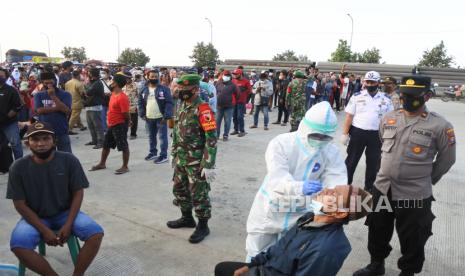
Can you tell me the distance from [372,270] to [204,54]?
177 feet

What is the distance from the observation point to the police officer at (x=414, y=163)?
2.93 metres

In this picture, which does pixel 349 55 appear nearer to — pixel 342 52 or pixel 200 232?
pixel 342 52

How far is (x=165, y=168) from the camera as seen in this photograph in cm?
657

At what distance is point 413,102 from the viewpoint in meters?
2.97

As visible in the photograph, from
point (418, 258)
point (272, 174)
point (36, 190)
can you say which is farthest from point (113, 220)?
point (418, 258)

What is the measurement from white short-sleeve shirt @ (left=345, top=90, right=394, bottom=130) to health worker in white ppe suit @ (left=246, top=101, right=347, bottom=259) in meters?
3.02

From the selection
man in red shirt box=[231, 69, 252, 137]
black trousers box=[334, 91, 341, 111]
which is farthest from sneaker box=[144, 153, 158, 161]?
black trousers box=[334, 91, 341, 111]

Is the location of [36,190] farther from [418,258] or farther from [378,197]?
[418,258]

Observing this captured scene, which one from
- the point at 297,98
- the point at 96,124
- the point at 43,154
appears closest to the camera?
the point at 43,154

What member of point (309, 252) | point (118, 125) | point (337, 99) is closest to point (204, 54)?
point (337, 99)

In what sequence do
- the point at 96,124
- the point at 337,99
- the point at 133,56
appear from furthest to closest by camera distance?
the point at 133,56 → the point at 337,99 → the point at 96,124

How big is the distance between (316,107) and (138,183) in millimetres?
4131

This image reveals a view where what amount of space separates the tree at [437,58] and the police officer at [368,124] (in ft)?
137

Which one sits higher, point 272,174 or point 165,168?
point 272,174
